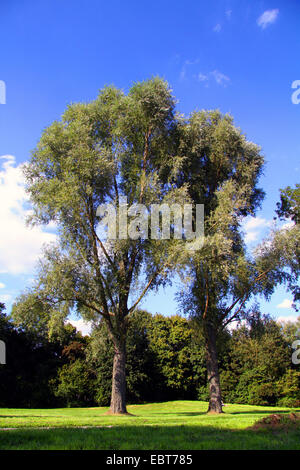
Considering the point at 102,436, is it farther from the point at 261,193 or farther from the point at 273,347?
the point at 273,347

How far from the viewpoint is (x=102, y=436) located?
6875mm

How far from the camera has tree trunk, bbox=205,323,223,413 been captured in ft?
62.3

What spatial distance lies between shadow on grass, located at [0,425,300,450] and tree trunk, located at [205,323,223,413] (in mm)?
12263

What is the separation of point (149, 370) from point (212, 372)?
17551 mm

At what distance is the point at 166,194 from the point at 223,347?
10144 mm

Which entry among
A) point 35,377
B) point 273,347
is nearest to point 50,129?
point 35,377

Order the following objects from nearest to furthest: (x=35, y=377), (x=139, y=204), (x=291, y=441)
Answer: (x=291, y=441), (x=139, y=204), (x=35, y=377)

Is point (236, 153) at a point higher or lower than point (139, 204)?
higher

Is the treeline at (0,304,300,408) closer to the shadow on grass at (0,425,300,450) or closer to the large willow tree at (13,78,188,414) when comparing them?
the large willow tree at (13,78,188,414)

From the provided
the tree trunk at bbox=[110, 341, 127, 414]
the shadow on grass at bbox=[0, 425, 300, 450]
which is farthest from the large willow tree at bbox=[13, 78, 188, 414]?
the shadow on grass at bbox=[0, 425, 300, 450]

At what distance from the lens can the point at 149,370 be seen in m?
35.6

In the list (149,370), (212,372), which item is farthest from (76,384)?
(212,372)

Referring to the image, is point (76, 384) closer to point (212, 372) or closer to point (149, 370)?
point (149, 370)
